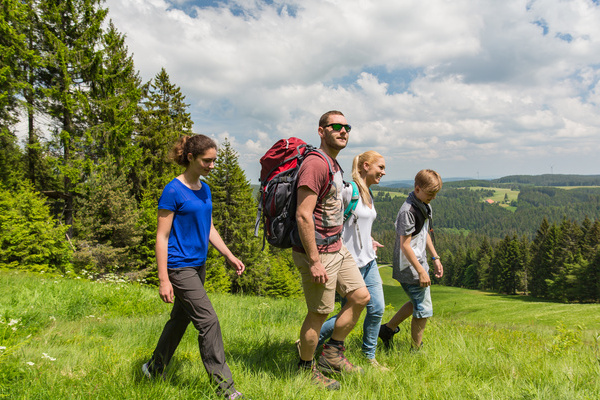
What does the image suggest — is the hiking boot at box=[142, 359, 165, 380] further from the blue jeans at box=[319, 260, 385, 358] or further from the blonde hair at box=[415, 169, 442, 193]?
the blonde hair at box=[415, 169, 442, 193]

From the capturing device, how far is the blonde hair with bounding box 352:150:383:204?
3.72 meters

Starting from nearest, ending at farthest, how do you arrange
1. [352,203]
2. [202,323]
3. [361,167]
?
[202,323] → [352,203] → [361,167]

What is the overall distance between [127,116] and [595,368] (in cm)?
2237

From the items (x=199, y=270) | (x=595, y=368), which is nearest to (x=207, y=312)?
(x=199, y=270)

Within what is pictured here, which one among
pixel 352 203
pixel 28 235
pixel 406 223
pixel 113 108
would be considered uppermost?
pixel 113 108

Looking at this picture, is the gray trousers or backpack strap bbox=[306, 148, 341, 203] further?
backpack strap bbox=[306, 148, 341, 203]

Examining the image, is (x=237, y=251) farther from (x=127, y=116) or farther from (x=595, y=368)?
(x=595, y=368)

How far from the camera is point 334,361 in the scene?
3088 millimetres

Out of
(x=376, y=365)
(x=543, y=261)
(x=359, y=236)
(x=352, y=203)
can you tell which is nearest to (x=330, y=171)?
(x=352, y=203)

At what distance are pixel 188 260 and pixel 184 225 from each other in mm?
288

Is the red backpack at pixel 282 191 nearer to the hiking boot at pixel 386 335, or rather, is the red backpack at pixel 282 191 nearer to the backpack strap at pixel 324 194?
the backpack strap at pixel 324 194

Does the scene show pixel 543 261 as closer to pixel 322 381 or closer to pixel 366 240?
pixel 366 240

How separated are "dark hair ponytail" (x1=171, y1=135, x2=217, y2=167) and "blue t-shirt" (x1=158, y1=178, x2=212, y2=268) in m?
0.24

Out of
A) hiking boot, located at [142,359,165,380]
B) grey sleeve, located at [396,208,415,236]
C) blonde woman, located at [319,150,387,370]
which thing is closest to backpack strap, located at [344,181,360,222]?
blonde woman, located at [319,150,387,370]
